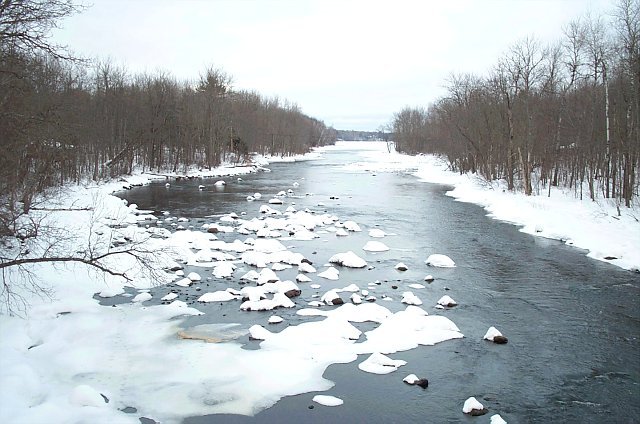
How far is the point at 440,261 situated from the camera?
15320 millimetres

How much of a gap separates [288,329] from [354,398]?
8.83ft

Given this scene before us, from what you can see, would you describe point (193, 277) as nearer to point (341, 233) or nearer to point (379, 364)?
point (379, 364)

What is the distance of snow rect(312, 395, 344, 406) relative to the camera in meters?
7.33

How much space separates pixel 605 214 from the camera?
2100cm

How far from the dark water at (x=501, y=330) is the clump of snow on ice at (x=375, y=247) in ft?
1.02

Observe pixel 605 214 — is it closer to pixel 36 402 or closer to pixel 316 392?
pixel 316 392

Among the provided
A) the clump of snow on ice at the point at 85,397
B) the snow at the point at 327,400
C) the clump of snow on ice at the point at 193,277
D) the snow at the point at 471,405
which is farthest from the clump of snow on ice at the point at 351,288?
the clump of snow on ice at the point at 85,397

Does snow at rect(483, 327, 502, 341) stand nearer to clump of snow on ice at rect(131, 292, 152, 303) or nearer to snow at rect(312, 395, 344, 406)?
snow at rect(312, 395, 344, 406)

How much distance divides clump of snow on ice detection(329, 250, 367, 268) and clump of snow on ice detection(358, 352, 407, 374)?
6.10m

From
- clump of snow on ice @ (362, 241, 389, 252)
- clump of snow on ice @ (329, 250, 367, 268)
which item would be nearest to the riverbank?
clump of snow on ice @ (362, 241, 389, 252)

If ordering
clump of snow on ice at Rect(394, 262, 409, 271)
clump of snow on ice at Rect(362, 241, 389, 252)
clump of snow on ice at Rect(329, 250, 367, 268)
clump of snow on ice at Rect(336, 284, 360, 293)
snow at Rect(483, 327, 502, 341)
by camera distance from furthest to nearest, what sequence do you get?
clump of snow on ice at Rect(362, 241, 389, 252), clump of snow on ice at Rect(329, 250, 367, 268), clump of snow on ice at Rect(394, 262, 409, 271), clump of snow on ice at Rect(336, 284, 360, 293), snow at Rect(483, 327, 502, 341)

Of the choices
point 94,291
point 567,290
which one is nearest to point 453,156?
point 567,290

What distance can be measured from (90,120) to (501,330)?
109ft

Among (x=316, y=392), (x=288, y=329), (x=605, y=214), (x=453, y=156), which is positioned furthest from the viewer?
(x=453, y=156)
